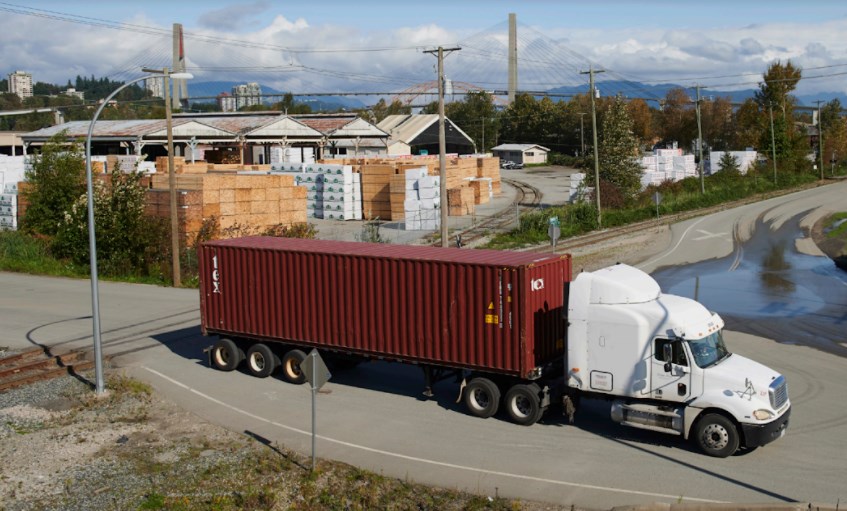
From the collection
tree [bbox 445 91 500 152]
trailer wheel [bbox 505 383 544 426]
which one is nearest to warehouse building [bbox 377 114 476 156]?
tree [bbox 445 91 500 152]

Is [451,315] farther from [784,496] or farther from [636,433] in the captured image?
[784,496]

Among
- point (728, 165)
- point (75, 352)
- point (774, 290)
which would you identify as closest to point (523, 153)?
point (728, 165)

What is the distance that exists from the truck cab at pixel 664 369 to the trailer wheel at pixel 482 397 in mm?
1568

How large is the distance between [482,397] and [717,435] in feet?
15.1

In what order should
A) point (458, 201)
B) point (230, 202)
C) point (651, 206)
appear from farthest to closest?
1. point (651, 206)
2. point (458, 201)
3. point (230, 202)

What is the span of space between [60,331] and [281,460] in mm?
13509

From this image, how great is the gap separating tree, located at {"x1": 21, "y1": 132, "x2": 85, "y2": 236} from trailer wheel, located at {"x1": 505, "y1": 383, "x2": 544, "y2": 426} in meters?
30.1

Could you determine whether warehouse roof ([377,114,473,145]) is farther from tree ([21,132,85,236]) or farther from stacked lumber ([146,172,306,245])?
tree ([21,132,85,236])

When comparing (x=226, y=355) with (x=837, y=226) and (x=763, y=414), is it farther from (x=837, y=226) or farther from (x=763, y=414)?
(x=837, y=226)

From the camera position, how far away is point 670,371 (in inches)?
598

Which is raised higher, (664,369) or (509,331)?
(509,331)

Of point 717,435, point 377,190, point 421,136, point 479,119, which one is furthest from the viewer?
point 479,119

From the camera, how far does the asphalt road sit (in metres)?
13.7

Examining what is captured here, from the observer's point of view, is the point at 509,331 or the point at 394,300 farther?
the point at 394,300
